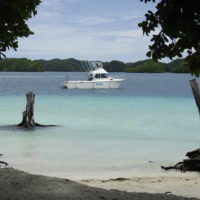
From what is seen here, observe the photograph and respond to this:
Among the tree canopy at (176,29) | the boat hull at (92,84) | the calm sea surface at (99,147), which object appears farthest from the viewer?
the boat hull at (92,84)

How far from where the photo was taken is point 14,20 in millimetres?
→ 8406

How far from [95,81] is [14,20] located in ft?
206

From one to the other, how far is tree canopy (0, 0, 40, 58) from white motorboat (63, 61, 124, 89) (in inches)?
2420

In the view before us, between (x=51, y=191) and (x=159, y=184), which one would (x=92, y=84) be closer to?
(x=159, y=184)

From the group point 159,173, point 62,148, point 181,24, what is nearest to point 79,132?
point 62,148

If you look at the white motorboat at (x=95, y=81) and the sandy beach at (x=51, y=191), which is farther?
the white motorboat at (x=95, y=81)

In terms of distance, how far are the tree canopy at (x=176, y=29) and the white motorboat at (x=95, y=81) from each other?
63282mm

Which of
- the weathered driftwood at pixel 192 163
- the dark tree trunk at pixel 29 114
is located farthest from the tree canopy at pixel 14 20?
the dark tree trunk at pixel 29 114

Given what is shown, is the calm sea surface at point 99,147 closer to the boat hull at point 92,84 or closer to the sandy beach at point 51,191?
the sandy beach at point 51,191

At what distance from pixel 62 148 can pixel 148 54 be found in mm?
11834

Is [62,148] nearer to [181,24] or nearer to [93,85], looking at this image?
[181,24]

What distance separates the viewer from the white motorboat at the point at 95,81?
71.1 meters

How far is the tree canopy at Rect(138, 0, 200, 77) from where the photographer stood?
5.33m

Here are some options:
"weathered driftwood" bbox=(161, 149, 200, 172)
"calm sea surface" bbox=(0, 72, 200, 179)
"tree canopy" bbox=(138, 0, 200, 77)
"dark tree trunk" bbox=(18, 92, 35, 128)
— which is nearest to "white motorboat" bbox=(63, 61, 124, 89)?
"calm sea surface" bbox=(0, 72, 200, 179)
